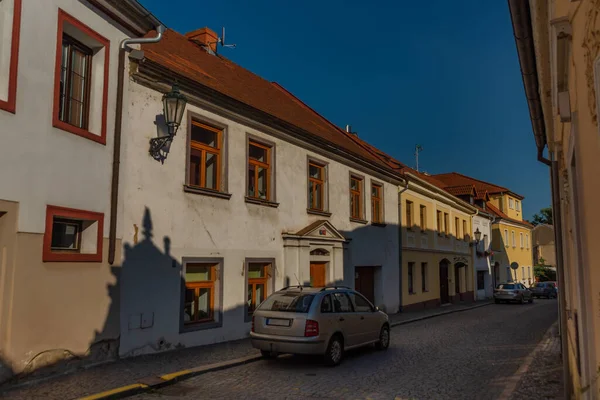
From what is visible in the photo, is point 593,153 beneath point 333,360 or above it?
above

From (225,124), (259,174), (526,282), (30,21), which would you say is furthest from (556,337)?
(526,282)

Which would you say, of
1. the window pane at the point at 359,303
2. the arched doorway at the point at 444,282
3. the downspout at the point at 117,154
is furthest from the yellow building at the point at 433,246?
the downspout at the point at 117,154

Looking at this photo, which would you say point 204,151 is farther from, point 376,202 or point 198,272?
point 376,202

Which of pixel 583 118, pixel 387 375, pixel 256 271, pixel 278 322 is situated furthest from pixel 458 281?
pixel 583 118

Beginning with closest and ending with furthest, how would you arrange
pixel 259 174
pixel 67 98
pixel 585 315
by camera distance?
pixel 585 315, pixel 67 98, pixel 259 174

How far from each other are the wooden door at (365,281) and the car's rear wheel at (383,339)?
23.1 ft

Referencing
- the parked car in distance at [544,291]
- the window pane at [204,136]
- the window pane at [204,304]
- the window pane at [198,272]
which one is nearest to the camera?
the window pane at [198,272]

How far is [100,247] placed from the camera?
9.37 metres

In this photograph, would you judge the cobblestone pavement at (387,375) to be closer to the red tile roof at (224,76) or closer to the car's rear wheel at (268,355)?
the car's rear wheel at (268,355)

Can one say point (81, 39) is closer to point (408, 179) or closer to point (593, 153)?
point (593, 153)

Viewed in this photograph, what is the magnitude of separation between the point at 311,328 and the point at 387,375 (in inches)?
64.1

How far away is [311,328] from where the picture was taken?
959cm

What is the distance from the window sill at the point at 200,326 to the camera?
11.4 meters

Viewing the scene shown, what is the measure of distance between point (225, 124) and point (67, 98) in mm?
4566
